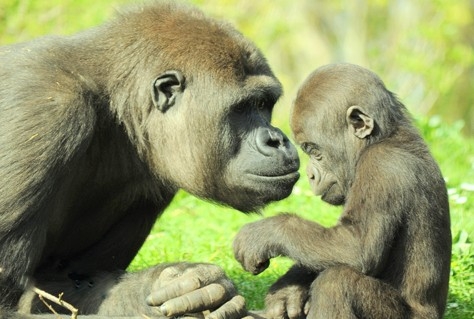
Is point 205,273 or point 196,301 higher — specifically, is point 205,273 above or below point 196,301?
above

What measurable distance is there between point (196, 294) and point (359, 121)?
1.65 metres

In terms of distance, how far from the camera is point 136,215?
702cm

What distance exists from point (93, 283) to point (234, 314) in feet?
4.23

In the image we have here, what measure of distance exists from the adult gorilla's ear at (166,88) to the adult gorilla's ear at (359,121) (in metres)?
1.16

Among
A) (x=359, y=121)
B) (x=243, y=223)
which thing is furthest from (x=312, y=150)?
(x=243, y=223)

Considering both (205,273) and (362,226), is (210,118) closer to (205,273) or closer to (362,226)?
(205,273)

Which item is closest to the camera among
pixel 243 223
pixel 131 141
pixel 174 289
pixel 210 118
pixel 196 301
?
pixel 196 301

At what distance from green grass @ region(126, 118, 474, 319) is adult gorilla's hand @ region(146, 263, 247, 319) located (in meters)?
0.88

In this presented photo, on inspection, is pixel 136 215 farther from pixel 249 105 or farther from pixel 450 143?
pixel 450 143

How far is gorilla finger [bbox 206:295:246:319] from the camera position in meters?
5.74

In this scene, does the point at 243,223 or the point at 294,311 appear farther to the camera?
the point at 243,223

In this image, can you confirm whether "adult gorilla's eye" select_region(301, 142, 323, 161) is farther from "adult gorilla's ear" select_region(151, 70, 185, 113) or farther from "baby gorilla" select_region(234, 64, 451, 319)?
"adult gorilla's ear" select_region(151, 70, 185, 113)

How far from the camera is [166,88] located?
627 cm

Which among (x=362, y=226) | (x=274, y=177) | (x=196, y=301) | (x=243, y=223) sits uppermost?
(x=243, y=223)
